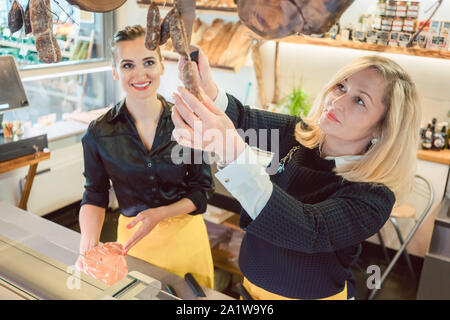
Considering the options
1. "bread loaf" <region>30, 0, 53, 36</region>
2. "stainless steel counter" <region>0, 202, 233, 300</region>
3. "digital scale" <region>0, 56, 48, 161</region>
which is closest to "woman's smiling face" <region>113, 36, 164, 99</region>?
"stainless steel counter" <region>0, 202, 233, 300</region>

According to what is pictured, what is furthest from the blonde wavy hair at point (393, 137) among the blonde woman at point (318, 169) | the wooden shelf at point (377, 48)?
the wooden shelf at point (377, 48)

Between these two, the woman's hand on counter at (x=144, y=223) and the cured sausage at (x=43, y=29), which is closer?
the cured sausage at (x=43, y=29)

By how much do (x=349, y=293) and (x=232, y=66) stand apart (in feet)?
7.52

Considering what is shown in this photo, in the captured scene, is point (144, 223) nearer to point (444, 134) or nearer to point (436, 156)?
point (436, 156)

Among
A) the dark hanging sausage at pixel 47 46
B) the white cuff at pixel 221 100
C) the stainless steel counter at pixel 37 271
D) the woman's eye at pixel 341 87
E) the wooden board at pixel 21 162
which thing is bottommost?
the wooden board at pixel 21 162

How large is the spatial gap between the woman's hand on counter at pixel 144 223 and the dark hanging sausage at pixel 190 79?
0.74 metres

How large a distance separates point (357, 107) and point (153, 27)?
1.88ft

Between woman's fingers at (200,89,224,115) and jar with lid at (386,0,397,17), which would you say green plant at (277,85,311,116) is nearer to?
jar with lid at (386,0,397,17)

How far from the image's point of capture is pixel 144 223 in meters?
1.34

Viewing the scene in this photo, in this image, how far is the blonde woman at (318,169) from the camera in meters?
0.77

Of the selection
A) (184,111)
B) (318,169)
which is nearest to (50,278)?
(184,111)

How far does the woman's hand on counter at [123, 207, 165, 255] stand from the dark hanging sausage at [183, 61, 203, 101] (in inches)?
29.1

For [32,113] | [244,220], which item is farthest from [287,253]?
[32,113]

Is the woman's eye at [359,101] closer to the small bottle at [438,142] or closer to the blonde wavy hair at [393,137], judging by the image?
the blonde wavy hair at [393,137]
